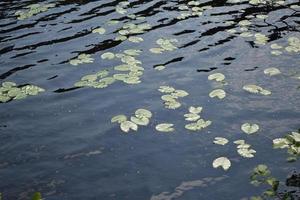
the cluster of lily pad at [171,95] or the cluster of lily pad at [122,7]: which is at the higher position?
the cluster of lily pad at [122,7]

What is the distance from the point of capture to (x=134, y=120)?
9.56m

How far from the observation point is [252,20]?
1427cm

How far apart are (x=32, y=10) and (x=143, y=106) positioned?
837 centimetres

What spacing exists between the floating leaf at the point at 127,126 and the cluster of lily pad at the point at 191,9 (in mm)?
6753

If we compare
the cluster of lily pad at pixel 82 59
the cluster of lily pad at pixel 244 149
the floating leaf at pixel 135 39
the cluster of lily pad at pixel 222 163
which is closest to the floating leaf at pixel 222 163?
the cluster of lily pad at pixel 222 163

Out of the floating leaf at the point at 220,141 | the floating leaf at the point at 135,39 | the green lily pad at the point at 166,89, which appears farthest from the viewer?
the floating leaf at the point at 135,39

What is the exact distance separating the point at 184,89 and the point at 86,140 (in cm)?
329

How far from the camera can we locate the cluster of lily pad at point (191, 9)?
14.9 metres

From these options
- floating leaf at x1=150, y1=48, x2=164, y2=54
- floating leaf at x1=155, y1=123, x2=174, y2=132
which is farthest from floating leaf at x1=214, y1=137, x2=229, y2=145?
floating leaf at x1=150, y1=48, x2=164, y2=54

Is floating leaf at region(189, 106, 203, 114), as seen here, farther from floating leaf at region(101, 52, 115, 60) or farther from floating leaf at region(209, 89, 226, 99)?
floating leaf at region(101, 52, 115, 60)

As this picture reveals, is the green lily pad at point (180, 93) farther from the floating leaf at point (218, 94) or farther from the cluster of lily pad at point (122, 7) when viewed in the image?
the cluster of lily pad at point (122, 7)

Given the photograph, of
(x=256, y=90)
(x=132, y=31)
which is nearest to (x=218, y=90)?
(x=256, y=90)

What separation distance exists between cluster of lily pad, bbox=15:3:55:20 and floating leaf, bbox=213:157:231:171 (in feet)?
35.0

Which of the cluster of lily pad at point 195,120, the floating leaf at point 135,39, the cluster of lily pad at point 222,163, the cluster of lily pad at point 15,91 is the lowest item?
the cluster of lily pad at point 222,163
